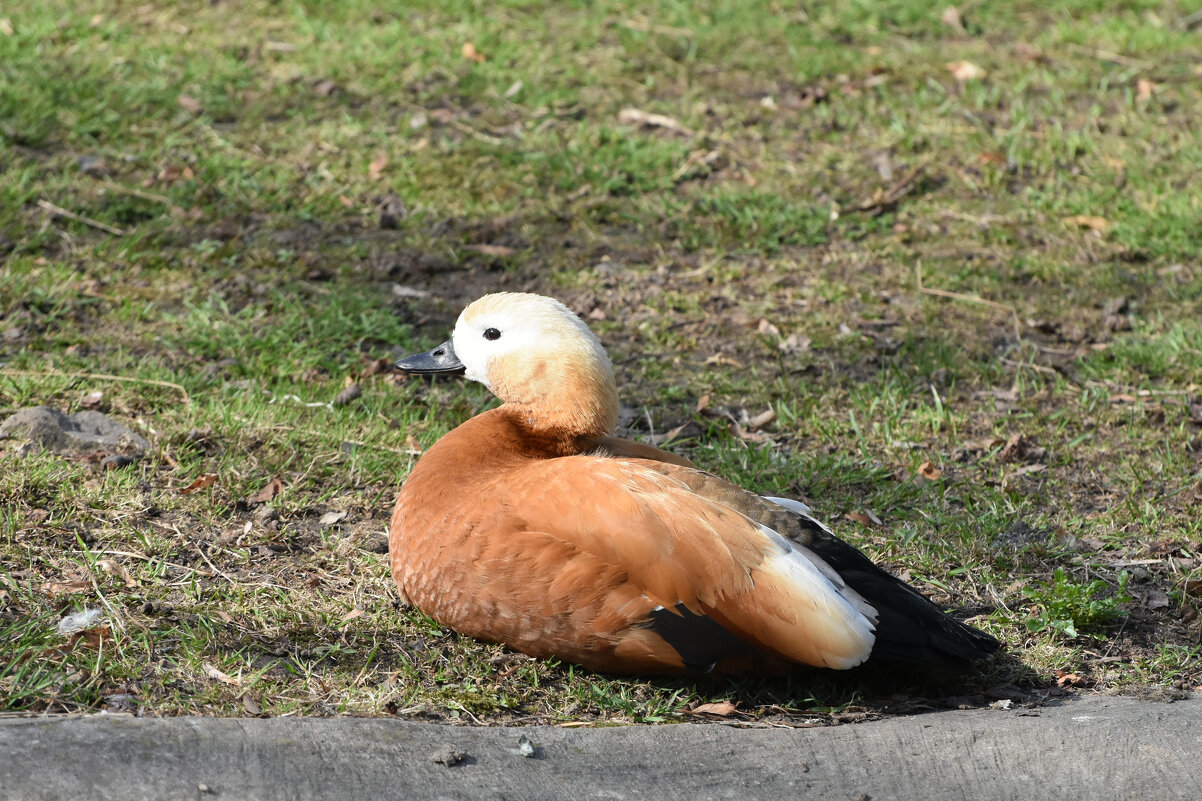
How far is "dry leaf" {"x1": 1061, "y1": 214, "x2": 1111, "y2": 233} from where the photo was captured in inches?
247

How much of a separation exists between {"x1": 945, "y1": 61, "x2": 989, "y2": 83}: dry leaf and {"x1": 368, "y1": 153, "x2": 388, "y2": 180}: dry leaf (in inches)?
145

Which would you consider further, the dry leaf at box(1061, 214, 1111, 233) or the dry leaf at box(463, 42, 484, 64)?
the dry leaf at box(463, 42, 484, 64)

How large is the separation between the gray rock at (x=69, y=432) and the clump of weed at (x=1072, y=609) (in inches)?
120

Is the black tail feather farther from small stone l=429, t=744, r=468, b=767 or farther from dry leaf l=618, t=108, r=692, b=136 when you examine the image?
dry leaf l=618, t=108, r=692, b=136

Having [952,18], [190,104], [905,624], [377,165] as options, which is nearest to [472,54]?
[377,165]

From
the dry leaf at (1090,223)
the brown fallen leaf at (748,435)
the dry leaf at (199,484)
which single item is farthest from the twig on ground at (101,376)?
the dry leaf at (1090,223)

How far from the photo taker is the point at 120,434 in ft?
13.9

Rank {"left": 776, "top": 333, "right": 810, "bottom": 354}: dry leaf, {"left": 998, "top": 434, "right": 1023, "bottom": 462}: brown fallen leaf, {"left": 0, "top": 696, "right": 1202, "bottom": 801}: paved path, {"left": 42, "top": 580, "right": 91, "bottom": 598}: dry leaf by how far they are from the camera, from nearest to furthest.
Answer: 1. {"left": 0, "top": 696, "right": 1202, "bottom": 801}: paved path
2. {"left": 42, "top": 580, "right": 91, "bottom": 598}: dry leaf
3. {"left": 998, "top": 434, "right": 1023, "bottom": 462}: brown fallen leaf
4. {"left": 776, "top": 333, "right": 810, "bottom": 354}: dry leaf

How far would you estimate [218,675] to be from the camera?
3051 mm

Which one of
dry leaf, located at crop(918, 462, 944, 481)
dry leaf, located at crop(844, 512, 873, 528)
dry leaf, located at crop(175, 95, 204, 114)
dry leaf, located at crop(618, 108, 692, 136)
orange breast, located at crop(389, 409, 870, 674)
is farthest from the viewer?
dry leaf, located at crop(618, 108, 692, 136)

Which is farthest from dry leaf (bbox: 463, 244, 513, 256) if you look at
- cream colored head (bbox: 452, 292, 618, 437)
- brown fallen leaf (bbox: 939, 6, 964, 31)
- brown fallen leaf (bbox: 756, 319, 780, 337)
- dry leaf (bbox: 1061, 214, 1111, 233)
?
brown fallen leaf (bbox: 939, 6, 964, 31)

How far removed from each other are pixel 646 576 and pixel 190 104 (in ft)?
16.5

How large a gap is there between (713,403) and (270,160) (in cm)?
301

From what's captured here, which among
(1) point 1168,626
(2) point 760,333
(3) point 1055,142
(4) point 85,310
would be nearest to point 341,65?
(4) point 85,310
